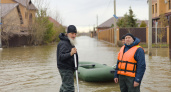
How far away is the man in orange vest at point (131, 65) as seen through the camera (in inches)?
163

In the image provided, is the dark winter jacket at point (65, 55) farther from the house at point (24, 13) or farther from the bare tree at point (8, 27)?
the house at point (24, 13)

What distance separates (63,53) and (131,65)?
4.34 feet

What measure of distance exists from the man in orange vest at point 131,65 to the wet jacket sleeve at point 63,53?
40.7 inches

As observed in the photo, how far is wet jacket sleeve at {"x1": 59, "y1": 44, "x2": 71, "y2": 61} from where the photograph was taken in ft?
14.4

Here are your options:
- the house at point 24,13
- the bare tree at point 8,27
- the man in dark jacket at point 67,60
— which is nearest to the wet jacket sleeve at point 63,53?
the man in dark jacket at point 67,60

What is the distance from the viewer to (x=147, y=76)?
28.7 feet

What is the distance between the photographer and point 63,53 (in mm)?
4473

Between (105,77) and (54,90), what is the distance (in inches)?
69.4

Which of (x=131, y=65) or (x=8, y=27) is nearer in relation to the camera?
(x=131, y=65)

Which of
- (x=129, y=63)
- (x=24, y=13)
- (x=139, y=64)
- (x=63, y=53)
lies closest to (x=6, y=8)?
(x=24, y=13)

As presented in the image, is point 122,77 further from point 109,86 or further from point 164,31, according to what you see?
point 164,31

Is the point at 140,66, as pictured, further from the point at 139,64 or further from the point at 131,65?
the point at 131,65

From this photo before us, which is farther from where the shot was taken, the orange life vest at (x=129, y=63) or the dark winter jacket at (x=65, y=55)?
the dark winter jacket at (x=65, y=55)

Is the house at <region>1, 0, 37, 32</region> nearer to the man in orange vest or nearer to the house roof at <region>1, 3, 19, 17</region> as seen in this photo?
the house roof at <region>1, 3, 19, 17</region>
